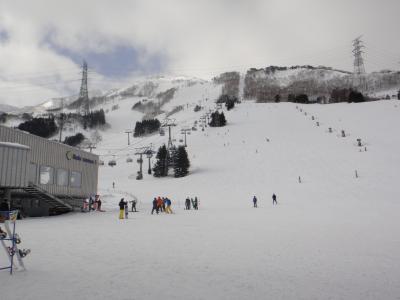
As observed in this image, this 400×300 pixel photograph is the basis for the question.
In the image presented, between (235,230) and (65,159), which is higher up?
(65,159)

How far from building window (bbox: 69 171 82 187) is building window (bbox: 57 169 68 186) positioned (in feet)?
2.43

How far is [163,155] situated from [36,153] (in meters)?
36.2

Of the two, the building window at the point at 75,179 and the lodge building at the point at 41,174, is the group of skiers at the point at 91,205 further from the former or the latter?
the building window at the point at 75,179

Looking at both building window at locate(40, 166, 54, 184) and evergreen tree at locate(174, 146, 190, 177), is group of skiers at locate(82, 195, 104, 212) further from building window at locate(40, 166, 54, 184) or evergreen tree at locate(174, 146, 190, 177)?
evergreen tree at locate(174, 146, 190, 177)

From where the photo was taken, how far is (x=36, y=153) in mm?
22781

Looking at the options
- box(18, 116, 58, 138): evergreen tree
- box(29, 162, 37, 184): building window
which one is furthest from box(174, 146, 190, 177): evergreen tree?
box(18, 116, 58, 138): evergreen tree

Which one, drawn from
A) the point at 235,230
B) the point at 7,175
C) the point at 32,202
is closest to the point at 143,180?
the point at 32,202

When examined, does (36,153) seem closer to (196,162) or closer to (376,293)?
(376,293)

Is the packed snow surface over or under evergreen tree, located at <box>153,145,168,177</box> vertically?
under

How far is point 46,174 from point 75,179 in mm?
4306

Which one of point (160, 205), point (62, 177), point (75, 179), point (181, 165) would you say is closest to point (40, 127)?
point (181, 165)

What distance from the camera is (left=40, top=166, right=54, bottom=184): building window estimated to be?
23.4 m

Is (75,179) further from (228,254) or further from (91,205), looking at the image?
(228,254)

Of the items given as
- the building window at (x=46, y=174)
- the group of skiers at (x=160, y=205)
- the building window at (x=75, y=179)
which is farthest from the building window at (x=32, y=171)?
the group of skiers at (x=160, y=205)
